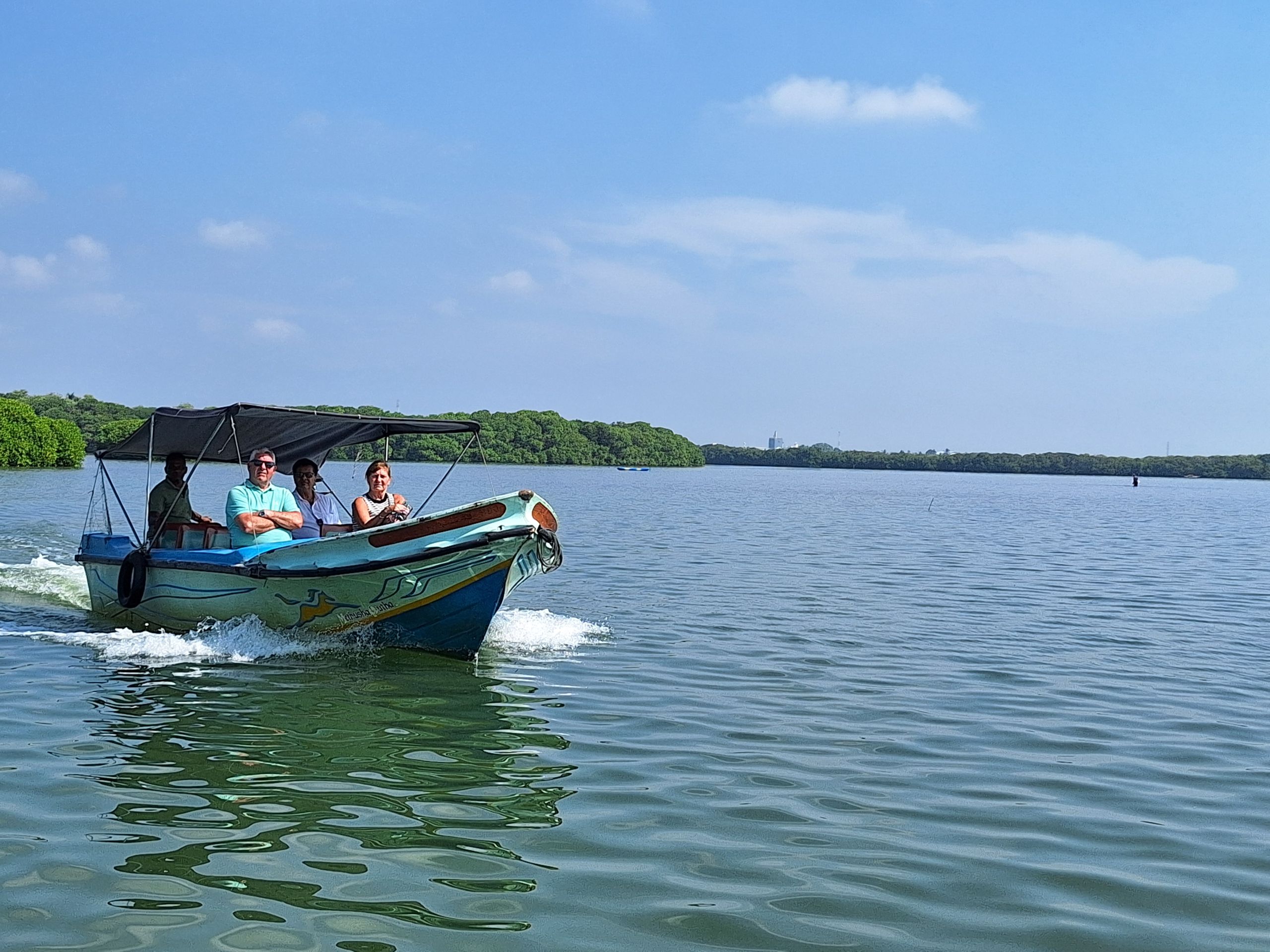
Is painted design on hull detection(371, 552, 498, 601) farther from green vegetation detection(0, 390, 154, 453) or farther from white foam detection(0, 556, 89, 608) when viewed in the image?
green vegetation detection(0, 390, 154, 453)

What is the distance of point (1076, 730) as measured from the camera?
29.3 feet

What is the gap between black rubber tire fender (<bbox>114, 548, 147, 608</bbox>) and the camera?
12781mm

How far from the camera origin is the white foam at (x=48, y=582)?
15969mm

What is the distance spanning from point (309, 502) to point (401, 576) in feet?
9.48

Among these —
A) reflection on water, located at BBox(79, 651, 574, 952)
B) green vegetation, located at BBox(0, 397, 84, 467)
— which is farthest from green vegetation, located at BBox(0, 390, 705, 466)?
reflection on water, located at BBox(79, 651, 574, 952)

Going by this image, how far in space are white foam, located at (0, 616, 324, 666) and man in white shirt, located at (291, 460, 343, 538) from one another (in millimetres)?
1383

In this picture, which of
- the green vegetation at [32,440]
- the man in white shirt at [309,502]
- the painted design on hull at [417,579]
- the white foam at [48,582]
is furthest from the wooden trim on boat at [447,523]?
the green vegetation at [32,440]

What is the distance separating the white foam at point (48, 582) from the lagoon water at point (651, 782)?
147 millimetres

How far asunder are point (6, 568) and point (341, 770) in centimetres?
1351

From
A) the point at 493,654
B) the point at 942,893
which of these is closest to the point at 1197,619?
the point at 493,654

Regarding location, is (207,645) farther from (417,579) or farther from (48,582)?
(48,582)

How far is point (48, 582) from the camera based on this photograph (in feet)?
55.8

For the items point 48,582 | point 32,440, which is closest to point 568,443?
point 32,440

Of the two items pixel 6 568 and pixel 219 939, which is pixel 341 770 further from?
pixel 6 568
